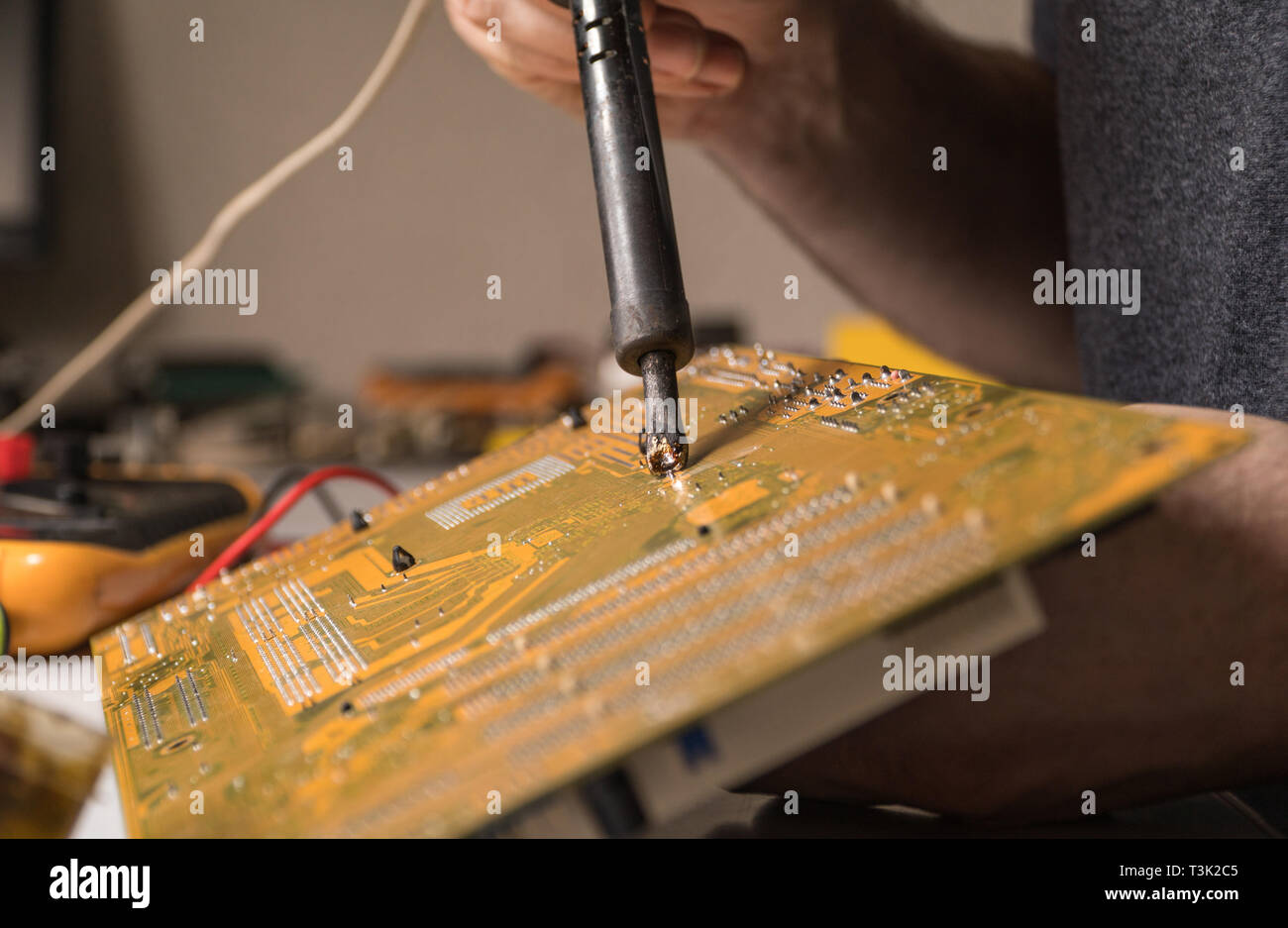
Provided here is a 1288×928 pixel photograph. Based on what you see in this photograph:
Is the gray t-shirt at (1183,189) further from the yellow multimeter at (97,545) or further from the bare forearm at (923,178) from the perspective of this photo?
the yellow multimeter at (97,545)

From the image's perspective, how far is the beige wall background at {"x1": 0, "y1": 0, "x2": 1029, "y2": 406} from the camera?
73.8 inches

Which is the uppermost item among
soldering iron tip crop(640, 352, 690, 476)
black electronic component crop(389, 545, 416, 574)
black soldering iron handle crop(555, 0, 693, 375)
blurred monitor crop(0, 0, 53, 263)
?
blurred monitor crop(0, 0, 53, 263)

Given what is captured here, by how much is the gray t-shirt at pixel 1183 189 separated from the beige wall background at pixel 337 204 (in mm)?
1185

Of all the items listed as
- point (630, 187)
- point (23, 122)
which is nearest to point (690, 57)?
point (630, 187)

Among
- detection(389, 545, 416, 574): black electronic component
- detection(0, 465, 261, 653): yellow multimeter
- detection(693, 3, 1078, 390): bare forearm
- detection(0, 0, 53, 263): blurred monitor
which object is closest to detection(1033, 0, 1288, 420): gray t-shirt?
detection(693, 3, 1078, 390): bare forearm

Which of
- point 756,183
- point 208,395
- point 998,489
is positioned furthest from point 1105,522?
point 208,395

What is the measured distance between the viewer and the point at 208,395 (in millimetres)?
1487

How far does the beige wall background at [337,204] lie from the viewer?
6.15 ft

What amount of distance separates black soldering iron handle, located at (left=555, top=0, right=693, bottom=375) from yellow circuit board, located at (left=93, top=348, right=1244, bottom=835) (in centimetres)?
6

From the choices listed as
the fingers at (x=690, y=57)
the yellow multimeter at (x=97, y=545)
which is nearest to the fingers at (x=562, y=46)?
the fingers at (x=690, y=57)

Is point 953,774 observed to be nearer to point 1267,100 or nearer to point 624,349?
point 624,349

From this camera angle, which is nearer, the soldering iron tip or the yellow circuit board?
the yellow circuit board

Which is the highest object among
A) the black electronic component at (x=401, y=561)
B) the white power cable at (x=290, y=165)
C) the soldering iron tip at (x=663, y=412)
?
the white power cable at (x=290, y=165)

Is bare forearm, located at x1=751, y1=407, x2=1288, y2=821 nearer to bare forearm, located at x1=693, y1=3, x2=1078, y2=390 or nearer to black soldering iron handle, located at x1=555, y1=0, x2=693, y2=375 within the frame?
black soldering iron handle, located at x1=555, y1=0, x2=693, y2=375
